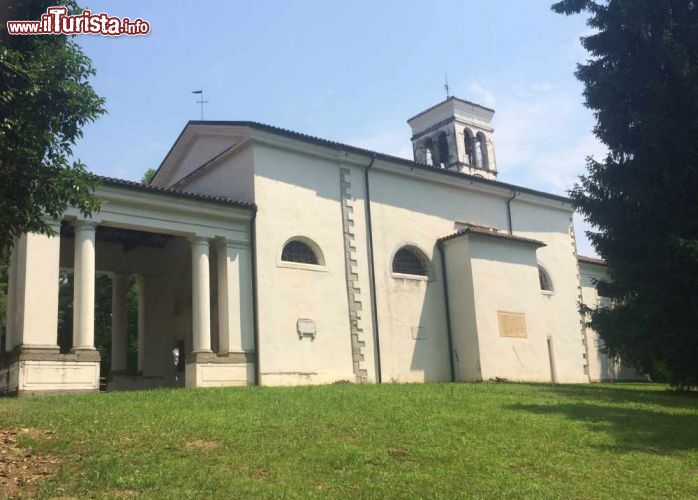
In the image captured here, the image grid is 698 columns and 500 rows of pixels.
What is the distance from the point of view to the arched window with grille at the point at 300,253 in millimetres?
20141

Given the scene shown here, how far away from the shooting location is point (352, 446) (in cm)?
941

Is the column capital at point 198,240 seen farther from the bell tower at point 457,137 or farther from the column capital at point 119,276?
the bell tower at point 457,137

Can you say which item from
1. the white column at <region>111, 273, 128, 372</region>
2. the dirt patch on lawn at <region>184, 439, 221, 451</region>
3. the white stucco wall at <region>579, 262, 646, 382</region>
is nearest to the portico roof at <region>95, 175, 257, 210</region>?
the white column at <region>111, 273, 128, 372</region>

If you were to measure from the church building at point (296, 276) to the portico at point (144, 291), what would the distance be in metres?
0.05

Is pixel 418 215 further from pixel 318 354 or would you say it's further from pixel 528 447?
pixel 528 447

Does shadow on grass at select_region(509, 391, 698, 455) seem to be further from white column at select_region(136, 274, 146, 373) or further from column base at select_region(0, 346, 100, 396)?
white column at select_region(136, 274, 146, 373)

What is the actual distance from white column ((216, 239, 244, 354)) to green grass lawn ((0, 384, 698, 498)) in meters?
4.08

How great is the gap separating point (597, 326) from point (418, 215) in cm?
788

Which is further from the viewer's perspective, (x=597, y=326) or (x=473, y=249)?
(x=473, y=249)

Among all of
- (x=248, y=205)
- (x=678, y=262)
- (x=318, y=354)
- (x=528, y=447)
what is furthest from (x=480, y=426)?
(x=248, y=205)

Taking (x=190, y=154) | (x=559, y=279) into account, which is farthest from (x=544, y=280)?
(x=190, y=154)

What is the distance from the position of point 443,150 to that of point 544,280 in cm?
889

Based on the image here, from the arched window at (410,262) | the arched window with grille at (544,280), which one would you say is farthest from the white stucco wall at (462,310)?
the arched window with grille at (544,280)

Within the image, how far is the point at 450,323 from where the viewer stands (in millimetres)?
23016
